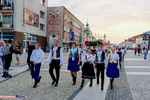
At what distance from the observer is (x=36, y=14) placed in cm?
3234

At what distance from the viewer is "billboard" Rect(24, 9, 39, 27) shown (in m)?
28.5

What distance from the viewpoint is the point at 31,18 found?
1197 inches

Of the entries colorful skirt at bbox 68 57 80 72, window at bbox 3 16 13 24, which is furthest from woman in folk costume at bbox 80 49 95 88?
window at bbox 3 16 13 24

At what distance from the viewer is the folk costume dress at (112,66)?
5.40 m

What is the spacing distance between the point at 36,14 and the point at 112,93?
3067cm

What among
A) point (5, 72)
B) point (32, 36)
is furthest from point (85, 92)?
point (32, 36)

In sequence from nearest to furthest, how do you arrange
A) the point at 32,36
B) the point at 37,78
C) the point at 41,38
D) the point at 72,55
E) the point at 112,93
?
1. the point at 112,93
2. the point at 37,78
3. the point at 72,55
4. the point at 32,36
5. the point at 41,38

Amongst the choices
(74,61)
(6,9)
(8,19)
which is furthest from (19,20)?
(74,61)

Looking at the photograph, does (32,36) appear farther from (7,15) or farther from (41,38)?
(7,15)

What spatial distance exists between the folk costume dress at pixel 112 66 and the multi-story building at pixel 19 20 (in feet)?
76.7

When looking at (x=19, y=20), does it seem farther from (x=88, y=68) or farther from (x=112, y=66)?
(x=112, y=66)

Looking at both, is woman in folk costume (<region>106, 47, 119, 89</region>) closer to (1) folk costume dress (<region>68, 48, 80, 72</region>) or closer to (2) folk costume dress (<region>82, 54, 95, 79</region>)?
(2) folk costume dress (<region>82, 54, 95, 79</region>)

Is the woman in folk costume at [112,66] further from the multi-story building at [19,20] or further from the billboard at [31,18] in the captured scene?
the billboard at [31,18]

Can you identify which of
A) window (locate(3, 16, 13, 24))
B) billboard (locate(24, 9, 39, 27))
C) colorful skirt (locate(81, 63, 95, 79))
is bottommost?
colorful skirt (locate(81, 63, 95, 79))
